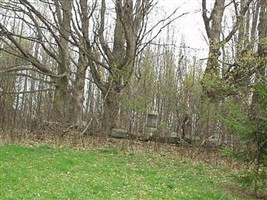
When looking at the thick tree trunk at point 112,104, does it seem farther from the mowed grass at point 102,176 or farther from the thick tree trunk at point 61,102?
the mowed grass at point 102,176

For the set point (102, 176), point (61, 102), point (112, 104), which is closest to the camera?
point (102, 176)

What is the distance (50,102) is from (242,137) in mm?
11179

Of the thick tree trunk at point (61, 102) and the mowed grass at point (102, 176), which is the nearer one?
the mowed grass at point (102, 176)

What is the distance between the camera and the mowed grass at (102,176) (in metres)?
8.40

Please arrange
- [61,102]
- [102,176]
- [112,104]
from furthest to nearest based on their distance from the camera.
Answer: [61,102] < [112,104] < [102,176]

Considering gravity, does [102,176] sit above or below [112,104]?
below

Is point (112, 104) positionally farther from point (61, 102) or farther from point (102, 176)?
point (102, 176)

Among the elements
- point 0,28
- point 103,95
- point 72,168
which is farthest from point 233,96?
point 0,28

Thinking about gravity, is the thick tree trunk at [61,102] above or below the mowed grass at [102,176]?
above

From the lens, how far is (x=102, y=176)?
1027 centimetres

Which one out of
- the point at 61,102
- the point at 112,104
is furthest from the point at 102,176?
the point at 61,102

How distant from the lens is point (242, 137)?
10125 mm

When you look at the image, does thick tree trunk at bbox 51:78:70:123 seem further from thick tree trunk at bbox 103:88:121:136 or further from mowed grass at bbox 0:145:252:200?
mowed grass at bbox 0:145:252:200

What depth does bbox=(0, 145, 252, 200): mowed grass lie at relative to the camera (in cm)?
840
